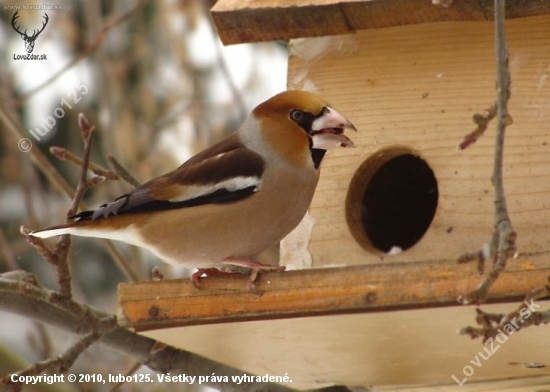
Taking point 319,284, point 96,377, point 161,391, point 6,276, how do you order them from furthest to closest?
point 161,391 → point 96,377 → point 6,276 → point 319,284

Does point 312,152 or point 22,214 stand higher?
point 22,214

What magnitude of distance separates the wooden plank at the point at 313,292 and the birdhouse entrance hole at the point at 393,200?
87 cm

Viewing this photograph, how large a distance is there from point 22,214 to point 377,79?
202 inches

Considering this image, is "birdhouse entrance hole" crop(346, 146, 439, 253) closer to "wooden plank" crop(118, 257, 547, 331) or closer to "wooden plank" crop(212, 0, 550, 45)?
"wooden plank" crop(212, 0, 550, 45)

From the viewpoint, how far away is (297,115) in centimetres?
394

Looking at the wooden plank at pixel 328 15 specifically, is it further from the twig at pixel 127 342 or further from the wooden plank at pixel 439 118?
the twig at pixel 127 342

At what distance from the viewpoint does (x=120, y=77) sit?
727 cm

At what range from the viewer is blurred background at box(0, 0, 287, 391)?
6.62 meters

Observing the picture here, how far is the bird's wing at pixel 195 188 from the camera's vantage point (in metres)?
3.71

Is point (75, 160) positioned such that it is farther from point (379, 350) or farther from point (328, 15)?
point (379, 350)

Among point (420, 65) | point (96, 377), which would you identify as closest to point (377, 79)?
point (420, 65)

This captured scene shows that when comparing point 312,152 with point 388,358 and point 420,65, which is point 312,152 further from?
point 388,358
